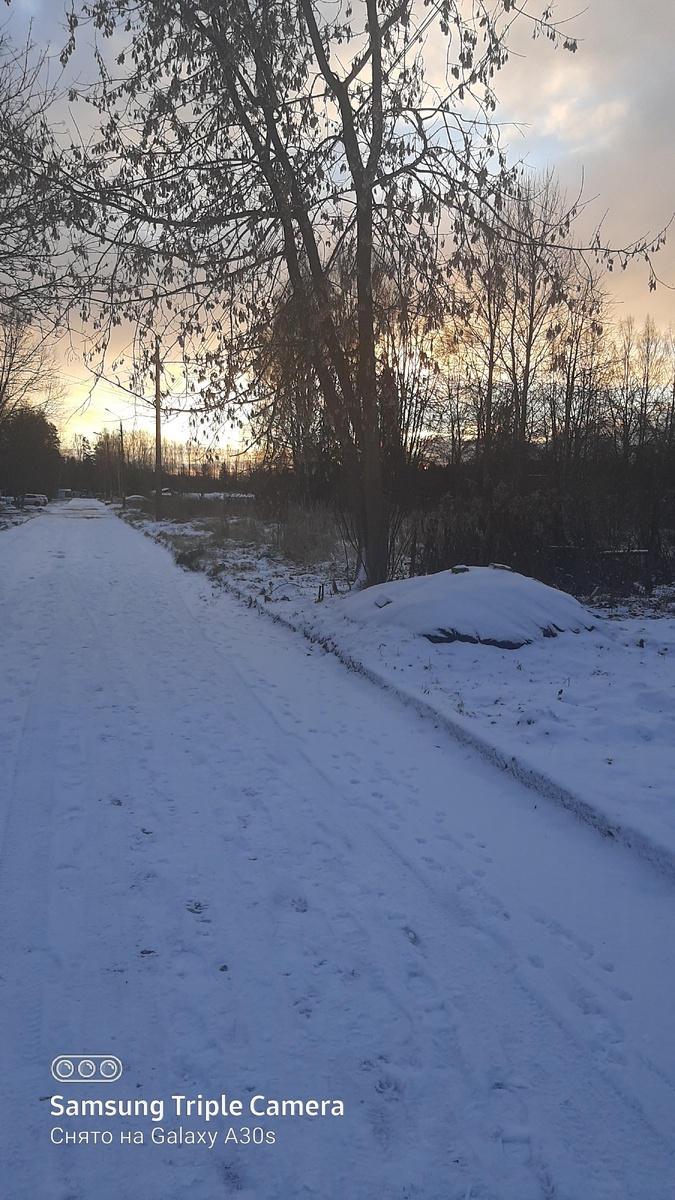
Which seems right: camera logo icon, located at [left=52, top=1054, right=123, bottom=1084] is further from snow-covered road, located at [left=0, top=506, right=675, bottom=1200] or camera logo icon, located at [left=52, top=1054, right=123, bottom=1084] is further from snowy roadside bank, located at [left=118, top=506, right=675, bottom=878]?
snowy roadside bank, located at [left=118, top=506, right=675, bottom=878]

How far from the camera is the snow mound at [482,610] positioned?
8203 millimetres

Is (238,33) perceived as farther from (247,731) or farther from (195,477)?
(195,477)

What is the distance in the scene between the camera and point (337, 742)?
5.70 m

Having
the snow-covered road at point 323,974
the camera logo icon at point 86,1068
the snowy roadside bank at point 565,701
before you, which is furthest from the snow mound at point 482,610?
the camera logo icon at point 86,1068

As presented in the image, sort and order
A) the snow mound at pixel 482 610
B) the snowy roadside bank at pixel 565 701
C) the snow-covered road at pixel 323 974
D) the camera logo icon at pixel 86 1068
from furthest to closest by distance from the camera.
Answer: the snow mound at pixel 482 610 → the snowy roadside bank at pixel 565 701 → the camera logo icon at pixel 86 1068 → the snow-covered road at pixel 323 974

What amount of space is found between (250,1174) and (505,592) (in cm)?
720

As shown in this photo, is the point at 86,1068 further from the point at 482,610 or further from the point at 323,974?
the point at 482,610

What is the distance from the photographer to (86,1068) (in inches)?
97.2

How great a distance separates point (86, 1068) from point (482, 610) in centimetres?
659

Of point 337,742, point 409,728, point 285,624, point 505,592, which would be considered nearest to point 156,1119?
point 337,742

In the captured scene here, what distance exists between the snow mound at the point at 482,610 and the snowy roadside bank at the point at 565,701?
0.39 feet

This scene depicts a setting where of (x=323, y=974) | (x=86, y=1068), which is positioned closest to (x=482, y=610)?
(x=323, y=974)

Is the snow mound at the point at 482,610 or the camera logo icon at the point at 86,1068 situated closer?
the camera logo icon at the point at 86,1068

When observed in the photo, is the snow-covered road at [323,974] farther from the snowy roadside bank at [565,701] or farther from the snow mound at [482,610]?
the snow mound at [482,610]
